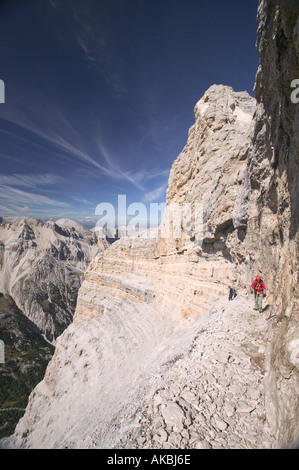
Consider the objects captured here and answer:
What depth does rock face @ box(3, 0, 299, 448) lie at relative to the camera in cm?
444

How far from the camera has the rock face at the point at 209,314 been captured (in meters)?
4.44

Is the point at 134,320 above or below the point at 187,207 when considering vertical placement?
below

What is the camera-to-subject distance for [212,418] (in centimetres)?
442

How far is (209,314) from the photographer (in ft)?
43.9

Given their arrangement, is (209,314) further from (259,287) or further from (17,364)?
(17,364)

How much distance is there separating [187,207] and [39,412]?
34.8 metres

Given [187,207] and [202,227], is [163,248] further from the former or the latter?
[202,227]

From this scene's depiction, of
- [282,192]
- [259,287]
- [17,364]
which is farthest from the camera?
[17,364]

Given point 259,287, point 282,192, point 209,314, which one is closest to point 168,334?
point 209,314

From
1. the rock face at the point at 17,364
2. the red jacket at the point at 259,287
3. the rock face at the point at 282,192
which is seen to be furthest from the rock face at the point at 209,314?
the rock face at the point at 17,364

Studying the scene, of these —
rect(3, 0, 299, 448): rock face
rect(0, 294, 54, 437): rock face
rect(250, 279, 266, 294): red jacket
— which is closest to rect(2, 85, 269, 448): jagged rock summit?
rect(3, 0, 299, 448): rock face
